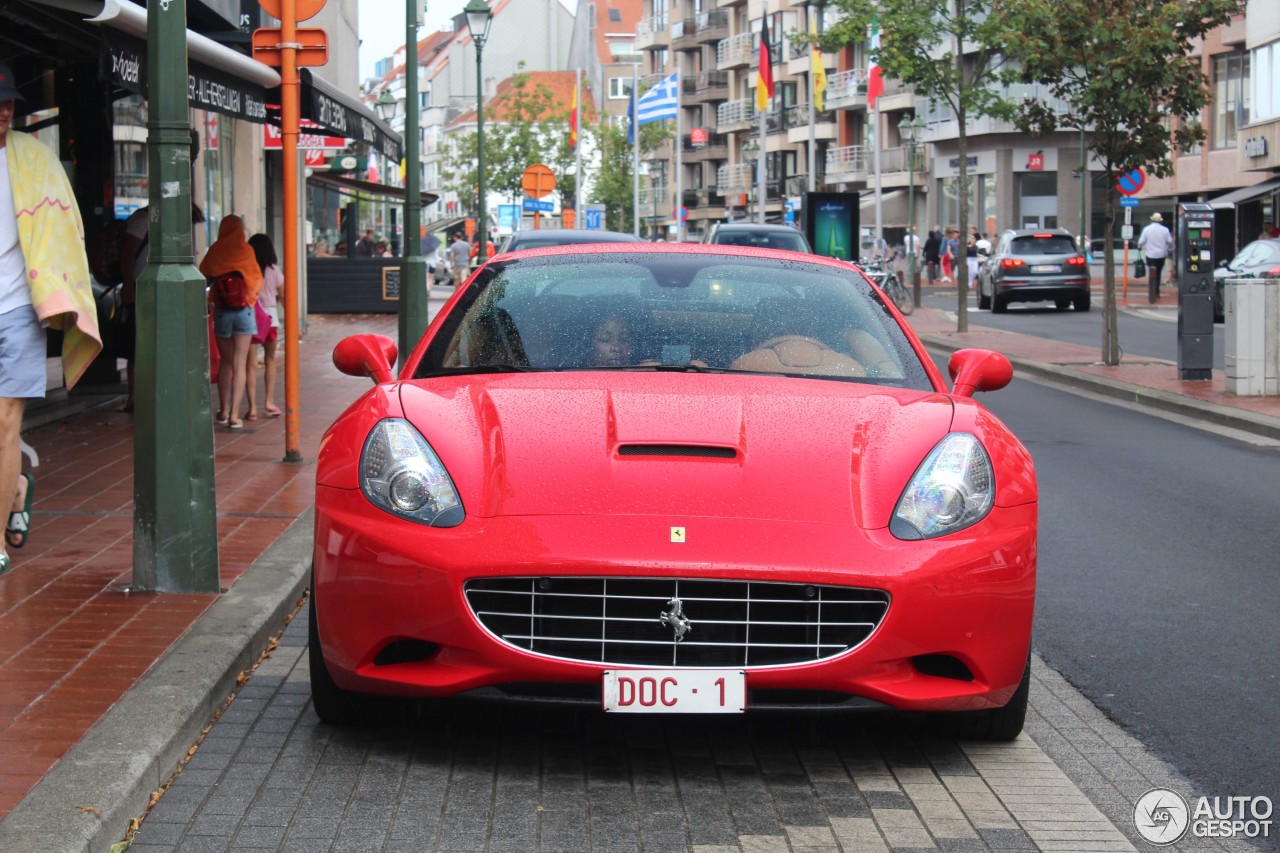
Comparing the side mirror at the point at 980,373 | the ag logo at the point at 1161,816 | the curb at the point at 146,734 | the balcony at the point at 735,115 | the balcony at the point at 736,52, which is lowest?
the ag logo at the point at 1161,816

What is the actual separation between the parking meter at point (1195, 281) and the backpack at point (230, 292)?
961 centimetres

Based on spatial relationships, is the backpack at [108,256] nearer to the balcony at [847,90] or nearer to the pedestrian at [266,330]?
the pedestrian at [266,330]

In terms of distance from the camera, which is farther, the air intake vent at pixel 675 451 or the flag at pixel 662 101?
the flag at pixel 662 101

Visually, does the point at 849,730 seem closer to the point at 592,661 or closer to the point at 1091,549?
the point at 592,661

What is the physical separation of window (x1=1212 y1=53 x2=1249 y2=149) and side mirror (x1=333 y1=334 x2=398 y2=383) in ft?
159

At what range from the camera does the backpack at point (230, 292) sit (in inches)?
505

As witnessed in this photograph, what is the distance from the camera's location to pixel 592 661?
14.7 ft

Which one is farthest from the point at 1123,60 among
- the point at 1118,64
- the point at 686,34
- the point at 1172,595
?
the point at 686,34

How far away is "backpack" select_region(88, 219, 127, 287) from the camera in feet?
45.6

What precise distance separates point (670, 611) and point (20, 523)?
12.5 ft

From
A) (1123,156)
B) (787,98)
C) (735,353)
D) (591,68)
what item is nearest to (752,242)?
(1123,156)

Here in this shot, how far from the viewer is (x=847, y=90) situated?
8119cm

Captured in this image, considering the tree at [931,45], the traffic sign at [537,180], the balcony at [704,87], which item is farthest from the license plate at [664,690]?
the balcony at [704,87]

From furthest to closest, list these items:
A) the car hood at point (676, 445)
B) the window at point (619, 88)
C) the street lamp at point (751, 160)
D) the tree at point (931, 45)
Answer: the window at point (619, 88)
the street lamp at point (751, 160)
the tree at point (931, 45)
the car hood at point (676, 445)
